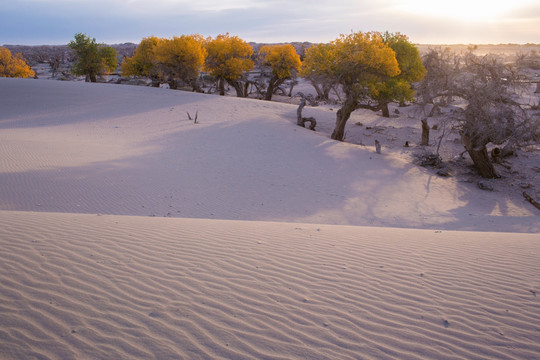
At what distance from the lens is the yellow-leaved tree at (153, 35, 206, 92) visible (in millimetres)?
28625

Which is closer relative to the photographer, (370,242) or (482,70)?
(370,242)

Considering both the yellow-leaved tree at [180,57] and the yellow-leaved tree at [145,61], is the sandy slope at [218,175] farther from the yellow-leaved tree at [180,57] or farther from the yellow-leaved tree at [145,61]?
the yellow-leaved tree at [145,61]

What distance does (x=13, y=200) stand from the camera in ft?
25.3

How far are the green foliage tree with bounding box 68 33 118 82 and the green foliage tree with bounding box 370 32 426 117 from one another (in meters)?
28.4

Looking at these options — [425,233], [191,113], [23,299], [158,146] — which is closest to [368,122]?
[191,113]

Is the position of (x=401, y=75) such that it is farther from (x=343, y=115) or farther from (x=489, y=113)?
(x=489, y=113)

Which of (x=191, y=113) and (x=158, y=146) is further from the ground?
(x=191, y=113)

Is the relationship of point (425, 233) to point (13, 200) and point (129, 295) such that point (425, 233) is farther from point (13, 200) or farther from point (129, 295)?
point (13, 200)

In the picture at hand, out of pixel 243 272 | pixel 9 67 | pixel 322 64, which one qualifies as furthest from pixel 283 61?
pixel 9 67

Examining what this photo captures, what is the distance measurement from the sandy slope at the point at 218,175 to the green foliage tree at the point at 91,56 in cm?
1448

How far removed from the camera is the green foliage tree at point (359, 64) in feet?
55.2

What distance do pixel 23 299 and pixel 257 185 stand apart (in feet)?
26.2

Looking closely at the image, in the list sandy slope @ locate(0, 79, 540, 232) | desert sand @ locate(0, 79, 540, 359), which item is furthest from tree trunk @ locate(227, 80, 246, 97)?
desert sand @ locate(0, 79, 540, 359)

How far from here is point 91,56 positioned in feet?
110
